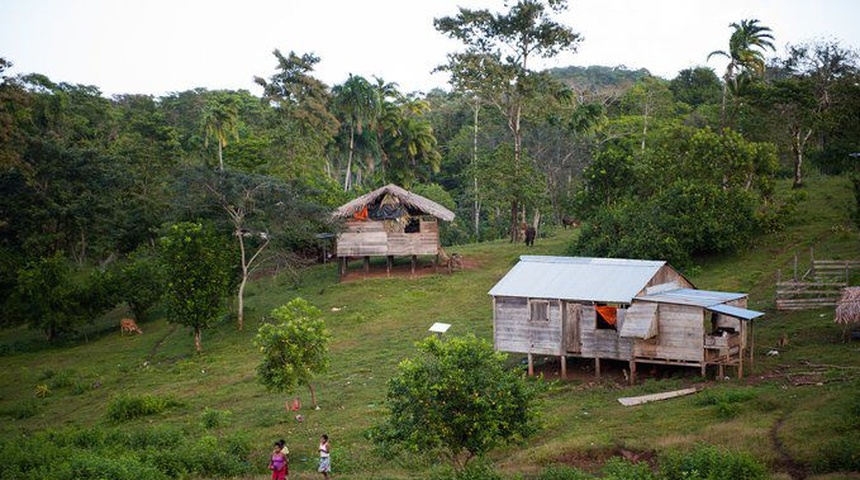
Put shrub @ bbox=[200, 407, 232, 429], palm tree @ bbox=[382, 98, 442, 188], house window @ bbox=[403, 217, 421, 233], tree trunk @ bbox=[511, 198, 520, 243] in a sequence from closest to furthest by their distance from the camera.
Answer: shrub @ bbox=[200, 407, 232, 429] → house window @ bbox=[403, 217, 421, 233] → tree trunk @ bbox=[511, 198, 520, 243] → palm tree @ bbox=[382, 98, 442, 188]

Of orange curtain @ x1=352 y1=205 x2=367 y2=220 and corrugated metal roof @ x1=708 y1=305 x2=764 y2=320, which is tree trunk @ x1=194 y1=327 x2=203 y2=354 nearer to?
orange curtain @ x1=352 y1=205 x2=367 y2=220

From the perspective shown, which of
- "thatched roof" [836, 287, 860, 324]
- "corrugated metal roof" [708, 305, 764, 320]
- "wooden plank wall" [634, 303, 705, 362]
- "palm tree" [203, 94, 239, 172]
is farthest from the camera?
"palm tree" [203, 94, 239, 172]

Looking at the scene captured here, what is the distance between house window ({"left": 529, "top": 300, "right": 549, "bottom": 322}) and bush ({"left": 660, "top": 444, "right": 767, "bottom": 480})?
11.2 m

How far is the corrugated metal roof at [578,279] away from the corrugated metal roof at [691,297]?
0.71m

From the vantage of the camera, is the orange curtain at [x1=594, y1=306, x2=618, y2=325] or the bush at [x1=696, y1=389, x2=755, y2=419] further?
the orange curtain at [x1=594, y1=306, x2=618, y2=325]

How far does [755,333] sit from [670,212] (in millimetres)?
11553

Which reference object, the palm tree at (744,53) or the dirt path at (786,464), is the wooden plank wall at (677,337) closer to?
the dirt path at (786,464)

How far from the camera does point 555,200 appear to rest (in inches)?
2480

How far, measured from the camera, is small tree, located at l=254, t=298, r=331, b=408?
2920cm

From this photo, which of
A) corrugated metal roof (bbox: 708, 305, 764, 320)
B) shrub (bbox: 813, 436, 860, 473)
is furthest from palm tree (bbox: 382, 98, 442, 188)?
shrub (bbox: 813, 436, 860, 473)

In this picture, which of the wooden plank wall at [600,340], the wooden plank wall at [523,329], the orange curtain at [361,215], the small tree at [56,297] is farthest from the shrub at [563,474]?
the small tree at [56,297]

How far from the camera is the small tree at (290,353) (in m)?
29.2

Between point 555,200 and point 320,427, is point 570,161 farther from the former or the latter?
point 320,427

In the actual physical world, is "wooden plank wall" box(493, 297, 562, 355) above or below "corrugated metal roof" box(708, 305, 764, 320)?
below
